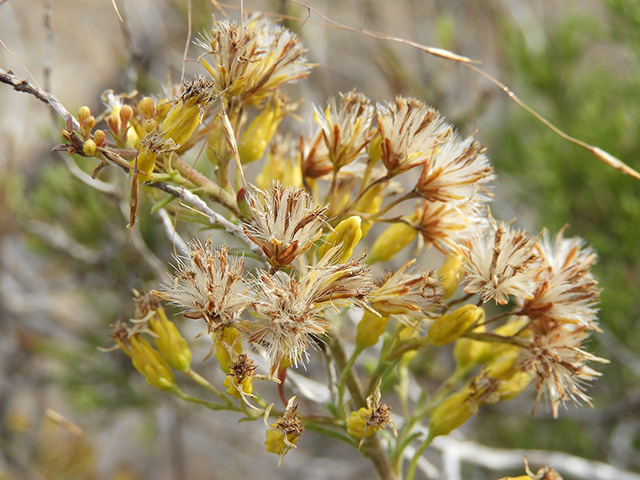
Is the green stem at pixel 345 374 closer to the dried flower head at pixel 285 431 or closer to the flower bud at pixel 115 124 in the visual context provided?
the dried flower head at pixel 285 431

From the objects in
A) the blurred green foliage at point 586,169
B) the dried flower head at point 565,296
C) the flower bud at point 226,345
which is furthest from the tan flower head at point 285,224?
the blurred green foliage at point 586,169

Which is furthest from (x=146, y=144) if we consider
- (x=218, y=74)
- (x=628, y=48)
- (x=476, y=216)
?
(x=628, y=48)

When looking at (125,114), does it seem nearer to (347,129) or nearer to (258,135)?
(258,135)

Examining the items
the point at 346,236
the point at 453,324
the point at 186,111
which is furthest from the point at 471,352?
the point at 186,111

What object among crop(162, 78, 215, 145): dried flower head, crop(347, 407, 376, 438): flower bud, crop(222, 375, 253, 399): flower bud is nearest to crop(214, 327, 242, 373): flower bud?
crop(222, 375, 253, 399): flower bud

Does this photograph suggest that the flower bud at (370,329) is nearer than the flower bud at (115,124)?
No

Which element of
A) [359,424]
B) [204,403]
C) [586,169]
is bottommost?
[204,403]
